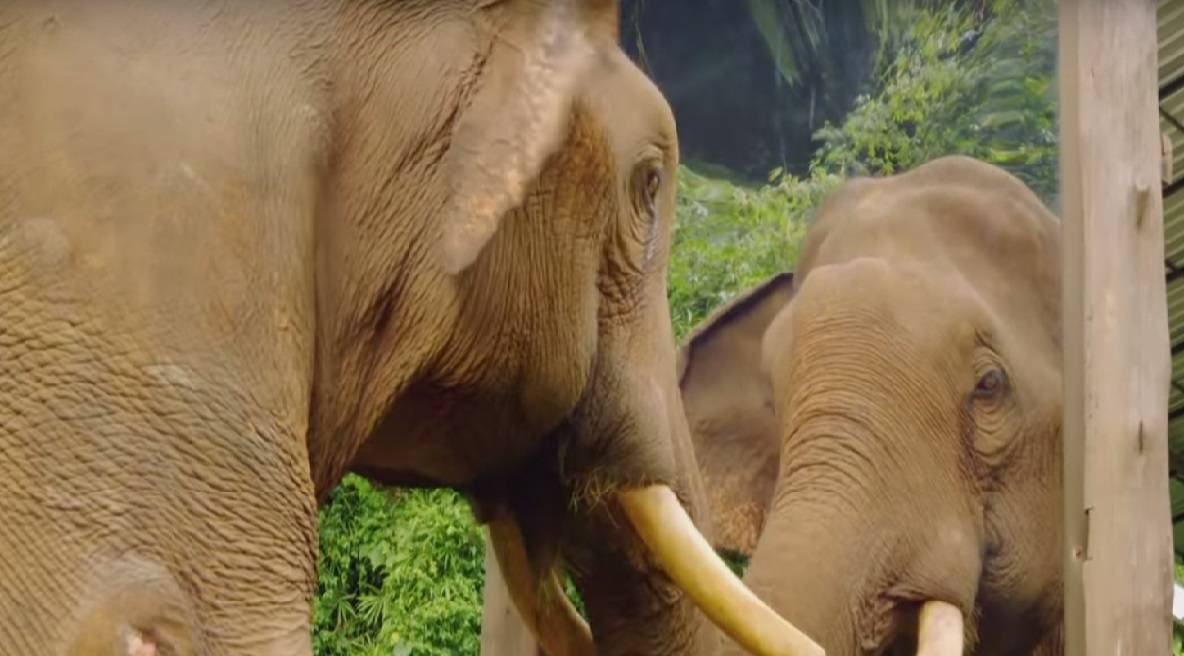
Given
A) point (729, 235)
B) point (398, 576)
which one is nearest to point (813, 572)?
point (398, 576)

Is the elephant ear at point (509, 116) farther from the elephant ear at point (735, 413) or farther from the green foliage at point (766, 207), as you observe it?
the green foliage at point (766, 207)

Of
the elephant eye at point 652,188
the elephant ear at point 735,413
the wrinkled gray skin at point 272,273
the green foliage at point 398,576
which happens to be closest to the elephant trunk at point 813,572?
the elephant ear at point 735,413

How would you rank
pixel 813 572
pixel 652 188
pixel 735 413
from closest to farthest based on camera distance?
pixel 652 188 → pixel 813 572 → pixel 735 413

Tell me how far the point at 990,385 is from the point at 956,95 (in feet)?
11.1

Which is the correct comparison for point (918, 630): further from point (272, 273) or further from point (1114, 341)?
point (272, 273)

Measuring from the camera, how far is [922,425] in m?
4.49

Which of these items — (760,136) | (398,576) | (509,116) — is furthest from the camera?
(760,136)

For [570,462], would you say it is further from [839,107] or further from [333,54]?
[839,107]

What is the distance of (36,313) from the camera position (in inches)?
91.4

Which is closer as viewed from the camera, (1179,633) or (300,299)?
(300,299)

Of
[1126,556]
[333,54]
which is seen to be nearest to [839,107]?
[1126,556]

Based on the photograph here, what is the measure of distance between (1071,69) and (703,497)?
3.81 ft

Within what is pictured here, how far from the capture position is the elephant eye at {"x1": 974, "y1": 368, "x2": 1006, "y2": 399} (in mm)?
4598

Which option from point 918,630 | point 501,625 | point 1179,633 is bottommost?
point 501,625
